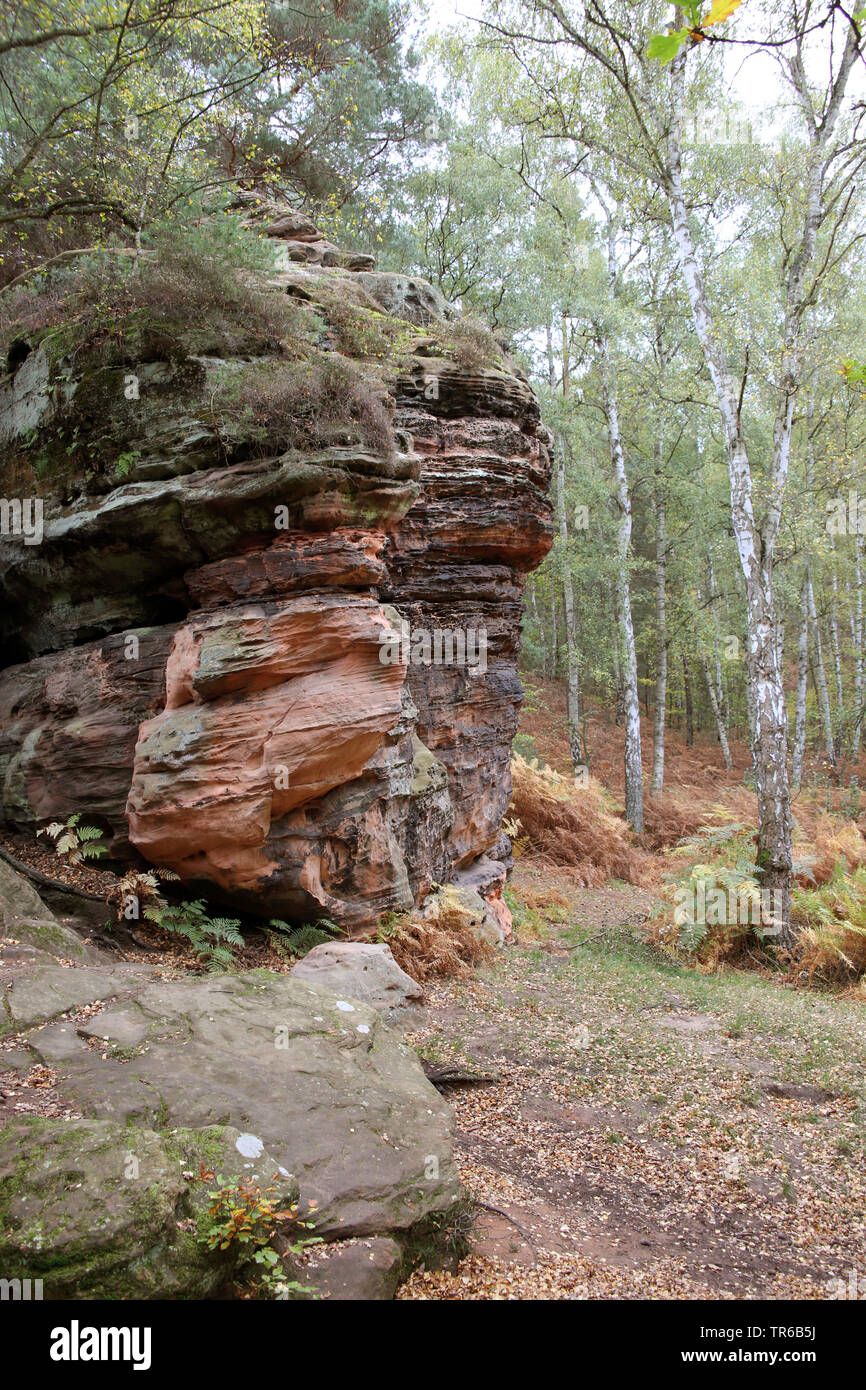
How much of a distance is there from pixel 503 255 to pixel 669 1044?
20.2 m

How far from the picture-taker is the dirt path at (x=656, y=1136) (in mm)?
4277

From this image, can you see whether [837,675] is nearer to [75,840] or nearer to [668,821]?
[668,821]

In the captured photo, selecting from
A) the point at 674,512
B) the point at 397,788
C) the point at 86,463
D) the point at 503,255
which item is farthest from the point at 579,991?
the point at 674,512

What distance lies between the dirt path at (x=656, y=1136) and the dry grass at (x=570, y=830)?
645 centimetres

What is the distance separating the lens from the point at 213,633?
8.02 m

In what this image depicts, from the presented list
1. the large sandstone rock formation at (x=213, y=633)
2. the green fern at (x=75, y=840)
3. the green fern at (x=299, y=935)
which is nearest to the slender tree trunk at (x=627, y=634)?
the large sandstone rock formation at (x=213, y=633)

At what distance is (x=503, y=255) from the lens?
20.4 meters

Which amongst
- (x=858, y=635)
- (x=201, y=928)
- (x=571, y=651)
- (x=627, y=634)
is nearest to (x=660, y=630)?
(x=627, y=634)

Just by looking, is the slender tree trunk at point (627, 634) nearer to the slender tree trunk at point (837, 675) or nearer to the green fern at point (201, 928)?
the slender tree trunk at point (837, 675)

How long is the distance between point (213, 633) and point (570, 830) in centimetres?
1105

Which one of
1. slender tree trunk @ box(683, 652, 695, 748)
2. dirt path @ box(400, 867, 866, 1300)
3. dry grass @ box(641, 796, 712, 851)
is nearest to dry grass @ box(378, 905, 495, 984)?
dirt path @ box(400, 867, 866, 1300)

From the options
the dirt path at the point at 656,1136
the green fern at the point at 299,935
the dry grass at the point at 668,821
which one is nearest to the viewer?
the dirt path at the point at 656,1136

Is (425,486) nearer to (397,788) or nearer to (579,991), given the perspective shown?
(397,788)

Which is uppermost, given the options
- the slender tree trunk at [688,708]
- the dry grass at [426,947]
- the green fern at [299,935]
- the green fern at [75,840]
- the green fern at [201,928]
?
the slender tree trunk at [688,708]
